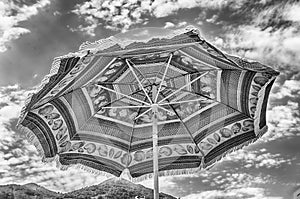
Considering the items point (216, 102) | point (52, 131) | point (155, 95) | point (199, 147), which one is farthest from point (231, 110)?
point (52, 131)

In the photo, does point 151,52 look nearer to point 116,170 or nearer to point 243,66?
point 243,66

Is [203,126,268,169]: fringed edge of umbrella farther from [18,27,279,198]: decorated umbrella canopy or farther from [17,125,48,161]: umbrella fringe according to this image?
[17,125,48,161]: umbrella fringe

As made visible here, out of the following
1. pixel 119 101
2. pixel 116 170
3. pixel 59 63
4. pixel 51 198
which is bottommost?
pixel 116 170

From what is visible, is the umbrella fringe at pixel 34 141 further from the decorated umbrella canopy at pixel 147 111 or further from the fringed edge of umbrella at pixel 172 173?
the fringed edge of umbrella at pixel 172 173

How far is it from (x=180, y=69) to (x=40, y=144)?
6.43 feet

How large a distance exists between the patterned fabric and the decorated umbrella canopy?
12 mm

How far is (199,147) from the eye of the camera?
5.49m

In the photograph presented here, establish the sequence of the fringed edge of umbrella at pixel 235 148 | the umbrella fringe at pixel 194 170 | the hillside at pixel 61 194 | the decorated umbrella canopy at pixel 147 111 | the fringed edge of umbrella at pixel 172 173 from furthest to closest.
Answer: the hillside at pixel 61 194, the fringed edge of umbrella at pixel 172 173, the umbrella fringe at pixel 194 170, the fringed edge of umbrella at pixel 235 148, the decorated umbrella canopy at pixel 147 111

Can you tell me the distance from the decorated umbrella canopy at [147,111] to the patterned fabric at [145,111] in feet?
0.04

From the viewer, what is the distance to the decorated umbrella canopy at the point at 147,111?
4645 mm

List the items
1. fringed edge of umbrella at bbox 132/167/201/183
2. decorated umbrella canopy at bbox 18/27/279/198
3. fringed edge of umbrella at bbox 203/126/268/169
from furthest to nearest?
fringed edge of umbrella at bbox 132/167/201/183, fringed edge of umbrella at bbox 203/126/268/169, decorated umbrella canopy at bbox 18/27/279/198

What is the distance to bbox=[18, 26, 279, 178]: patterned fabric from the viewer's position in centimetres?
469

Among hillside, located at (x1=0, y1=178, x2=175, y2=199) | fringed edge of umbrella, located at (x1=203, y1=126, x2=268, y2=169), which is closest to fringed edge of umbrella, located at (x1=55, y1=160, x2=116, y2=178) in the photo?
fringed edge of umbrella, located at (x1=203, y1=126, x2=268, y2=169)

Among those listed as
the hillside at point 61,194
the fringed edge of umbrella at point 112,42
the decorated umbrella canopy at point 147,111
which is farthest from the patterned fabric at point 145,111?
the hillside at point 61,194
